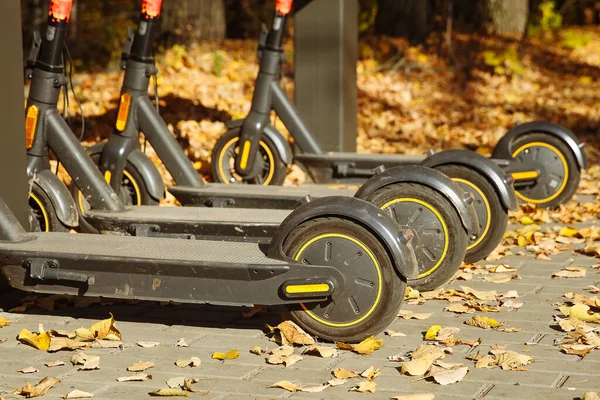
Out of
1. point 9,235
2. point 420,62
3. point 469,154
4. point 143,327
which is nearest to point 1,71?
point 9,235

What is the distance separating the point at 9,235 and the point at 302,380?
1.66m

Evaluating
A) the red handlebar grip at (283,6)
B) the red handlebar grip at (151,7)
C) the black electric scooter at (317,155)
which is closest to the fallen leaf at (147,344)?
the red handlebar grip at (151,7)

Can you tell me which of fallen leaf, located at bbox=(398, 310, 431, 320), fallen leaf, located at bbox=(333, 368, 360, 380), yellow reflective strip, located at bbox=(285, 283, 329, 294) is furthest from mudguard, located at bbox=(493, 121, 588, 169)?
fallen leaf, located at bbox=(333, 368, 360, 380)

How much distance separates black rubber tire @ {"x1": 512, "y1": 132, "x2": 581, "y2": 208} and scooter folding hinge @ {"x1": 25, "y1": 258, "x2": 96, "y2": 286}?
12.7 feet

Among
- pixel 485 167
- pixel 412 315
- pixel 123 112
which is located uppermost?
pixel 123 112

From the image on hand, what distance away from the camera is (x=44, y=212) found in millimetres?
5703

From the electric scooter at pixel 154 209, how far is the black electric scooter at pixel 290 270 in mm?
840

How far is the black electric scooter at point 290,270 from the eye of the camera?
4.34 metres

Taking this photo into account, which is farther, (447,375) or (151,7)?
(151,7)

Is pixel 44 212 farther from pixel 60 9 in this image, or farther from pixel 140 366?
pixel 140 366

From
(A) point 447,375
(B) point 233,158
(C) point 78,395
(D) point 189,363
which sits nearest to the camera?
(C) point 78,395

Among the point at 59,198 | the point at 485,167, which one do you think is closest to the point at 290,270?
the point at 59,198

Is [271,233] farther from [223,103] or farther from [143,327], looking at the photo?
[223,103]

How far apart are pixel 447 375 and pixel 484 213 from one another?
2.14 m
